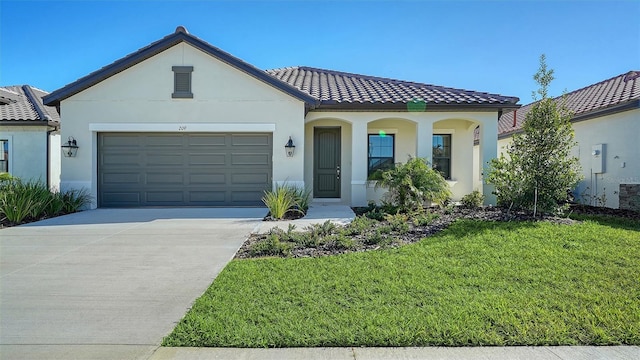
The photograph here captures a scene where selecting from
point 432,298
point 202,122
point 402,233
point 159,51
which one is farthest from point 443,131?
point 159,51

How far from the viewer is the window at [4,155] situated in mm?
13766

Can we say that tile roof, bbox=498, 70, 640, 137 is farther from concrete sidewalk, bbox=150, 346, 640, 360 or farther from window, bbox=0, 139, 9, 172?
window, bbox=0, 139, 9, 172

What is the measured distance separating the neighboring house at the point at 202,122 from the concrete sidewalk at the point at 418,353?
317 inches

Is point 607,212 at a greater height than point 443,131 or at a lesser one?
lesser

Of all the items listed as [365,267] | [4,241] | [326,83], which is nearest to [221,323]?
[365,267]

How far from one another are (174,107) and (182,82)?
33.0 inches

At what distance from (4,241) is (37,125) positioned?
9139 mm

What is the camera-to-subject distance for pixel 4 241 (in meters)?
6.77

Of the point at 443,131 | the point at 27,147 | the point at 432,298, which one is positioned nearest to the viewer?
the point at 432,298

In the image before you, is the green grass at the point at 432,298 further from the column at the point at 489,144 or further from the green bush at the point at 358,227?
the column at the point at 489,144

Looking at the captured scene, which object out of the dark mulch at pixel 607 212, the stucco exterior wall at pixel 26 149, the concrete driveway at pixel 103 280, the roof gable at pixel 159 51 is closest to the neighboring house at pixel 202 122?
the roof gable at pixel 159 51

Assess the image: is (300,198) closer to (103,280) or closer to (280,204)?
(280,204)

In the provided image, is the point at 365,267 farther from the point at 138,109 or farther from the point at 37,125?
the point at 37,125

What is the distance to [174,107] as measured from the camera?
10797 mm
